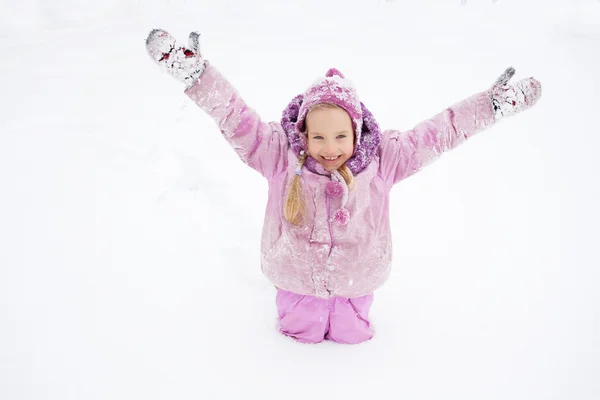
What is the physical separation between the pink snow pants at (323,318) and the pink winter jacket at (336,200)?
9 centimetres

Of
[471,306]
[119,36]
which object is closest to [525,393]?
[471,306]

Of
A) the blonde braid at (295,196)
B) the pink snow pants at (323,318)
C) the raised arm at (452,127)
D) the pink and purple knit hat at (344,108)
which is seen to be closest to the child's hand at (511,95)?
the raised arm at (452,127)

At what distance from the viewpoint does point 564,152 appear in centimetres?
271

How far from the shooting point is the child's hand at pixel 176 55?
1.24 metres

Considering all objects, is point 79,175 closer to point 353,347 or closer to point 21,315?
point 21,315

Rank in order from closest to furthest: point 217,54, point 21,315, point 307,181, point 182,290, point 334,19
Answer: point 307,181, point 21,315, point 182,290, point 217,54, point 334,19

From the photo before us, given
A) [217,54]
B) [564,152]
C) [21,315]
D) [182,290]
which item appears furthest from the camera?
[217,54]

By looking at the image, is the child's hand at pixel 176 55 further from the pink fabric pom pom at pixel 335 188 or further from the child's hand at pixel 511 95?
the child's hand at pixel 511 95

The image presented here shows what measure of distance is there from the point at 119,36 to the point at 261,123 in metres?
3.43

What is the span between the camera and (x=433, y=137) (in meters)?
1.41

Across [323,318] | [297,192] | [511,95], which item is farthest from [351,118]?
[323,318]

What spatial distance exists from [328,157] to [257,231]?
3.03ft

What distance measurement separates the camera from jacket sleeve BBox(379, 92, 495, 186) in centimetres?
139

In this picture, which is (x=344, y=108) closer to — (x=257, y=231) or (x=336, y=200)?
(x=336, y=200)
